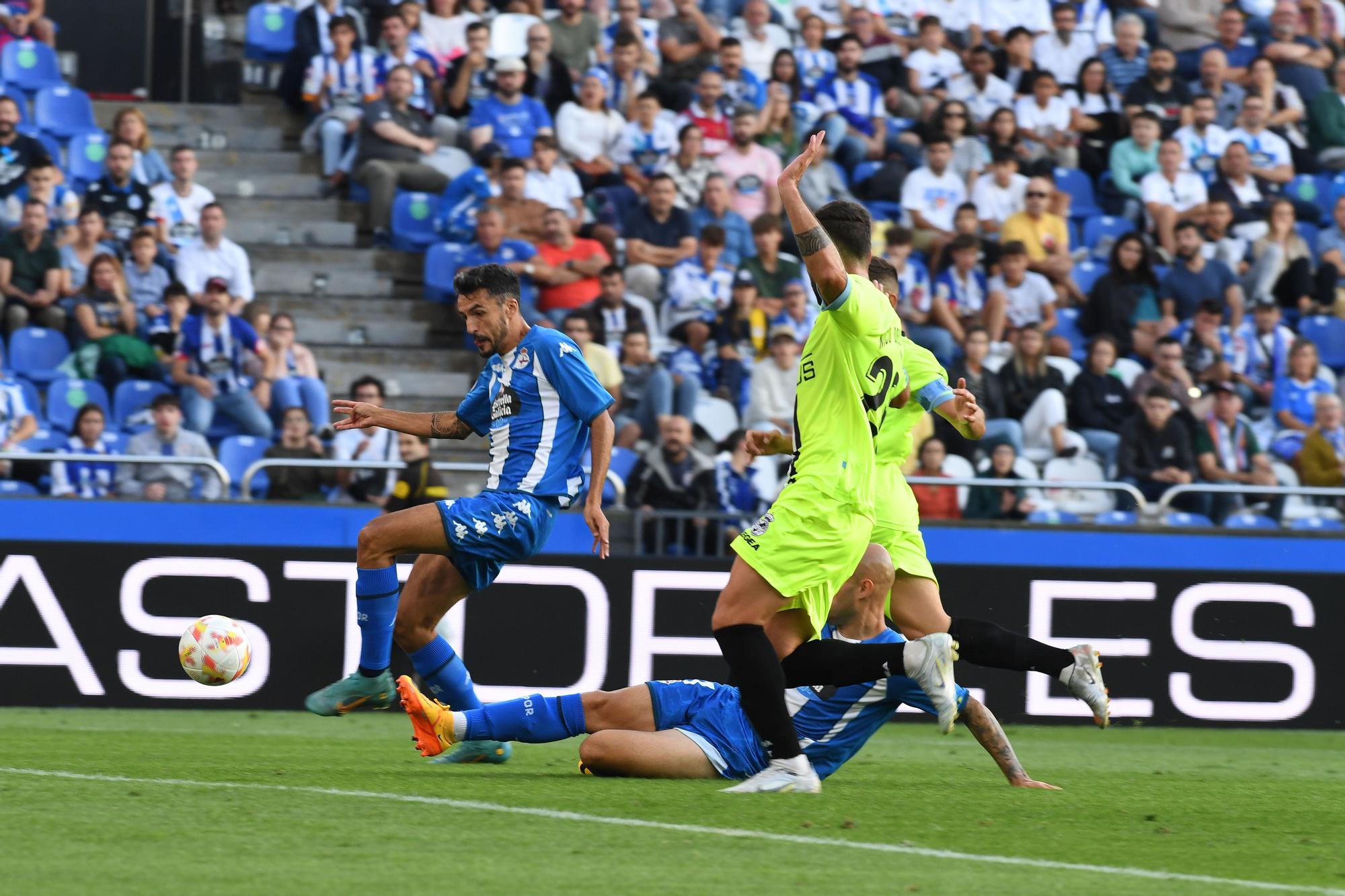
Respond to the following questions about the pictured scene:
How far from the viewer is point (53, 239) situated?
43.8 feet

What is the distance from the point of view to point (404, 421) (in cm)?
802

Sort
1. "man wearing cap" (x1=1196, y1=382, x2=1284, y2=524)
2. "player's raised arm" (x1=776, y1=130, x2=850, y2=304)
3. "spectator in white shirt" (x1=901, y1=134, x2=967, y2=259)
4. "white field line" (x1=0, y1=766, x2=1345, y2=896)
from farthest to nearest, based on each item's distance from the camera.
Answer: "spectator in white shirt" (x1=901, y1=134, x2=967, y2=259), "man wearing cap" (x1=1196, y1=382, x2=1284, y2=524), "player's raised arm" (x1=776, y1=130, x2=850, y2=304), "white field line" (x1=0, y1=766, x2=1345, y2=896)

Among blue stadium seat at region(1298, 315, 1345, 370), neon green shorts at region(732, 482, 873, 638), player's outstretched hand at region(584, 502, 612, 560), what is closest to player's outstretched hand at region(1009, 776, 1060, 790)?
neon green shorts at region(732, 482, 873, 638)

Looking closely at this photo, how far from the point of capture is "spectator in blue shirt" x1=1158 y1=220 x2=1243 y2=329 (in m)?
15.7

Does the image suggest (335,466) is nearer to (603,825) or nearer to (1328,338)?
(603,825)

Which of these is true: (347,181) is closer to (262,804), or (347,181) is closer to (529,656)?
(529,656)

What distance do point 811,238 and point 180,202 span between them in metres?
8.98

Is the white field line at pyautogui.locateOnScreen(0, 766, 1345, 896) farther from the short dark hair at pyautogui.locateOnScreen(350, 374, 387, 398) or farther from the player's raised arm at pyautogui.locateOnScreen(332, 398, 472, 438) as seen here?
the short dark hair at pyautogui.locateOnScreen(350, 374, 387, 398)

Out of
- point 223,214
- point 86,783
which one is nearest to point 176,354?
point 223,214

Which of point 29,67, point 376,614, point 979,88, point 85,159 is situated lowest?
point 376,614

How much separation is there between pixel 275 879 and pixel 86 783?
2.35 meters

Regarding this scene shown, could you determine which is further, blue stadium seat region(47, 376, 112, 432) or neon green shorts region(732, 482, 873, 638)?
blue stadium seat region(47, 376, 112, 432)

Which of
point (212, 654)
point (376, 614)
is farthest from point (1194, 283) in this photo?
point (212, 654)

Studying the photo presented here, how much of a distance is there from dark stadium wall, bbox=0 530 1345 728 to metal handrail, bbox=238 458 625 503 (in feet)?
1.16
